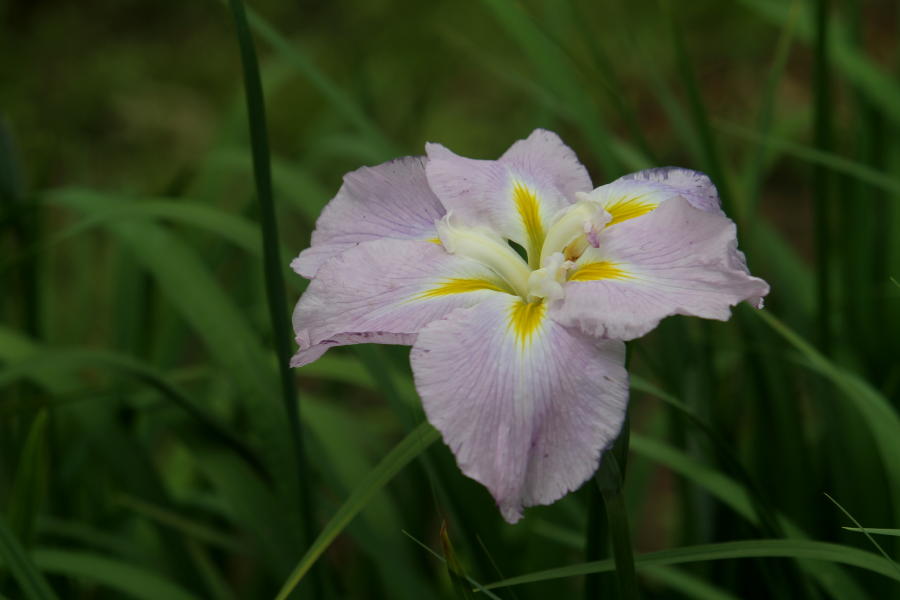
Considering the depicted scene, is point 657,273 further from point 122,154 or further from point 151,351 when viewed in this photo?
point 122,154

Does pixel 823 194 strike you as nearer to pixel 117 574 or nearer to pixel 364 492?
pixel 364 492

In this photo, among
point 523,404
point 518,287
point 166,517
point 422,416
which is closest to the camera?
point 523,404

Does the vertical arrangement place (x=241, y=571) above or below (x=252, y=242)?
below

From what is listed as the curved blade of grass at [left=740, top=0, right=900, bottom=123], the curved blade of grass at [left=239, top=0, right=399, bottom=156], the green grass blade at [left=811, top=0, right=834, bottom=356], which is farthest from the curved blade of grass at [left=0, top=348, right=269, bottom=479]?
the curved blade of grass at [left=740, top=0, right=900, bottom=123]

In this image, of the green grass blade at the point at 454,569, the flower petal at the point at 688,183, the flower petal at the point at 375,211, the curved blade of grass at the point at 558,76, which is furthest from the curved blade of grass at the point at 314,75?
the green grass blade at the point at 454,569

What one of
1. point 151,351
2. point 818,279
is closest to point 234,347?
point 151,351

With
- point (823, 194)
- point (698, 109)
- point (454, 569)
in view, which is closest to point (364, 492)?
point (454, 569)

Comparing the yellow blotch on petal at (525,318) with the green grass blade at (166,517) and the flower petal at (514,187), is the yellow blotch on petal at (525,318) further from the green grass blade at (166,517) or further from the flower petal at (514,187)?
the green grass blade at (166,517)
